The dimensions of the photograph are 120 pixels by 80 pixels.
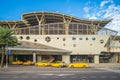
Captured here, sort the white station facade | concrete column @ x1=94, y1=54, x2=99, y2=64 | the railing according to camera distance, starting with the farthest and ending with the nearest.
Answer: the railing < concrete column @ x1=94, y1=54, x2=99, y2=64 < the white station facade

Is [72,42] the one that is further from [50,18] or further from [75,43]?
[50,18]

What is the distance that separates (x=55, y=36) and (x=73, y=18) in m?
17.6

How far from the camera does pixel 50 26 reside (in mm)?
87812

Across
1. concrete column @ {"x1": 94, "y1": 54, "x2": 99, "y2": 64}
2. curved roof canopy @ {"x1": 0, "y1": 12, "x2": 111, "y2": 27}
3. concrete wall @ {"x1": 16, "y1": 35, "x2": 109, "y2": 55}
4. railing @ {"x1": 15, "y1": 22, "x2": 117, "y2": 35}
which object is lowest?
concrete column @ {"x1": 94, "y1": 54, "x2": 99, "y2": 64}

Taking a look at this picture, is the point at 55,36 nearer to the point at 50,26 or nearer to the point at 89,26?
the point at 50,26

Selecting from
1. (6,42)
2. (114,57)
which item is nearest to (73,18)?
(114,57)

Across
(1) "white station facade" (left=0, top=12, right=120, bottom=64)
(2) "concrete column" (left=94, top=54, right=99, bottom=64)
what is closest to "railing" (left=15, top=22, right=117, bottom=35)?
(1) "white station facade" (left=0, top=12, right=120, bottom=64)

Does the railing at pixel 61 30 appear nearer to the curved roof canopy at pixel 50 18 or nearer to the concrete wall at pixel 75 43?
the concrete wall at pixel 75 43

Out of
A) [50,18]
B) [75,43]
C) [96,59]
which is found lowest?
[96,59]

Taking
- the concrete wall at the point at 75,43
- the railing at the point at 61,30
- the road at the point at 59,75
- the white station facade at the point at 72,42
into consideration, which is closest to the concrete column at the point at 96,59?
the white station facade at the point at 72,42

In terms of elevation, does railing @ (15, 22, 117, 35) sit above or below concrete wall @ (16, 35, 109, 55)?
above

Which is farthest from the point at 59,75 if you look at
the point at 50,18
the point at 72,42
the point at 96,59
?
the point at 50,18

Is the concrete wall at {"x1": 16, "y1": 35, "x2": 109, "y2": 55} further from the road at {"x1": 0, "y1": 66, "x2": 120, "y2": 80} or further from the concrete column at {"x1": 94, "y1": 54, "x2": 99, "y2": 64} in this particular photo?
the road at {"x1": 0, "y1": 66, "x2": 120, "y2": 80}

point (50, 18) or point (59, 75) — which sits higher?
point (50, 18)
